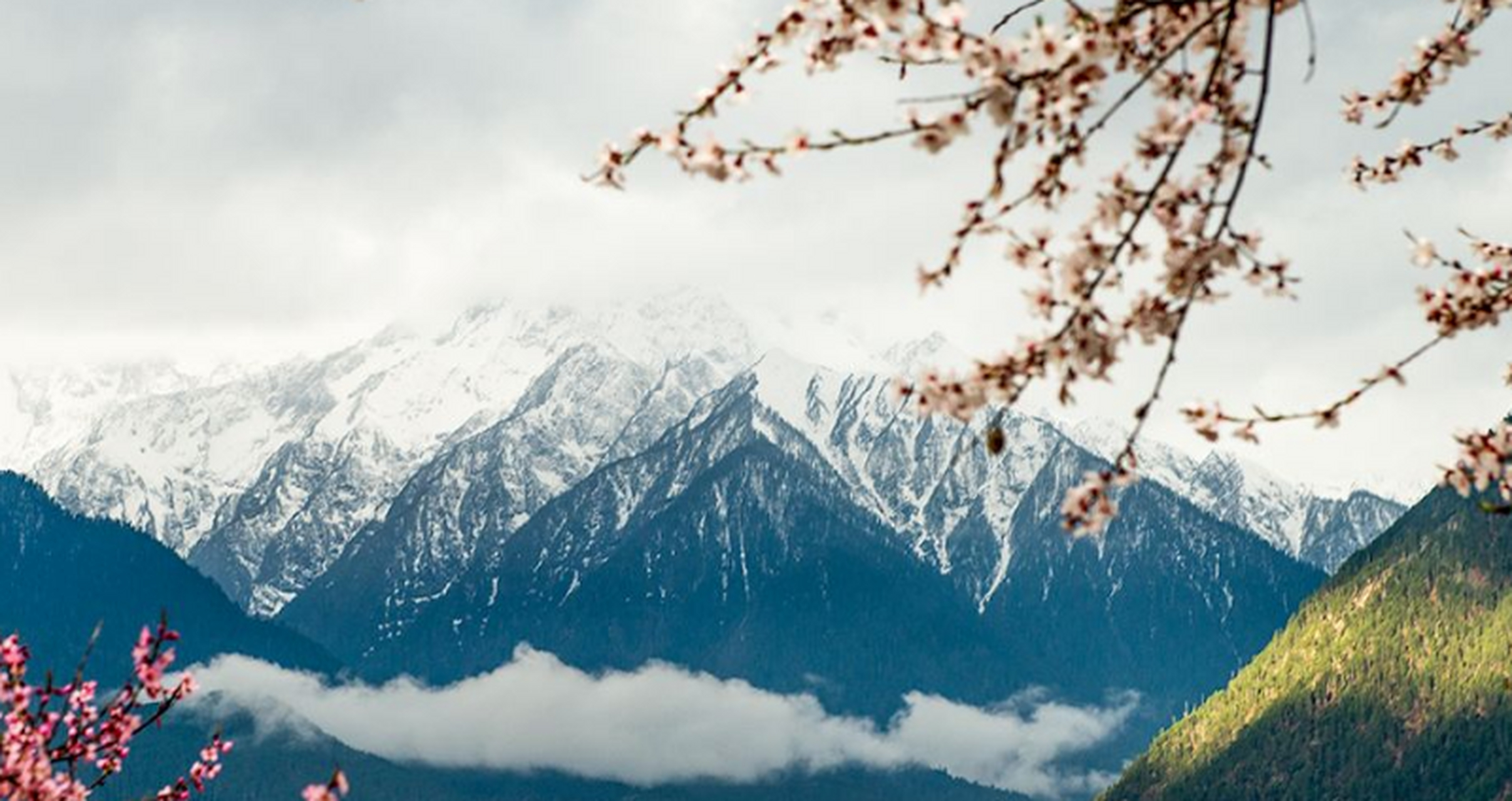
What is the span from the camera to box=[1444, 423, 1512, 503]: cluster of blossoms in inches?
362

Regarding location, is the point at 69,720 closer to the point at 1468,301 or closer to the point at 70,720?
the point at 70,720

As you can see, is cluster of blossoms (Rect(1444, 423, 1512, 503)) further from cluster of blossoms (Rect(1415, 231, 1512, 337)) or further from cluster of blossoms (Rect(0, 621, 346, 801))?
cluster of blossoms (Rect(0, 621, 346, 801))

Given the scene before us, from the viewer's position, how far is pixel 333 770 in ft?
25.6

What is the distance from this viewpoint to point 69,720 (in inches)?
457

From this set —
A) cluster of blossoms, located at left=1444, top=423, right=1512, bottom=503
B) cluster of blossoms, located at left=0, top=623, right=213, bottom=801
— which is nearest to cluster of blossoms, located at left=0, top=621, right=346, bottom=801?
cluster of blossoms, located at left=0, top=623, right=213, bottom=801

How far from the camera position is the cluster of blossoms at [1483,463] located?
9203 mm

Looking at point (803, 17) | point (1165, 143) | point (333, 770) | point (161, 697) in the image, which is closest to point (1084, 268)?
point (1165, 143)

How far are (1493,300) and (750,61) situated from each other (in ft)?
16.8

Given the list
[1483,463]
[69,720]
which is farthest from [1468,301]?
[69,720]

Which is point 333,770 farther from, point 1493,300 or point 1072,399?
point 1493,300

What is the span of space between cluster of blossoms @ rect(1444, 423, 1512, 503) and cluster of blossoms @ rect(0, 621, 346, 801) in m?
7.70

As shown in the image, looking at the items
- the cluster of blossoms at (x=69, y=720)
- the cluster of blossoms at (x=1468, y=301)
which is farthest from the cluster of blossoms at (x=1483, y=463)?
the cluster of blossoms at (x=69, y=720)

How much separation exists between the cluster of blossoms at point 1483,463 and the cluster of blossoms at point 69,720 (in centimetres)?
770

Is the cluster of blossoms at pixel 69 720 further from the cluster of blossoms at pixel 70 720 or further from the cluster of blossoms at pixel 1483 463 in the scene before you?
the cluster of blossoms at pixel 1483 463
